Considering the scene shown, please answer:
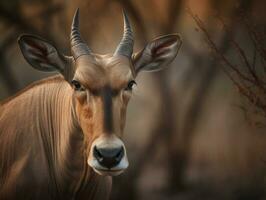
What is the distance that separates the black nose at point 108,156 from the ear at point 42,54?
91 cm

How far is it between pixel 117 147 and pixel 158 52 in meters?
1.27

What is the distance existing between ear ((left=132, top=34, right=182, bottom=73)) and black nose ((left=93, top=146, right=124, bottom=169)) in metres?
1.01

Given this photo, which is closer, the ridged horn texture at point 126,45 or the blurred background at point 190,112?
the ridged horn texture at point 126,45

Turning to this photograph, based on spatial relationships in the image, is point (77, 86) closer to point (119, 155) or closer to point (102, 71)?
point (102, 71)

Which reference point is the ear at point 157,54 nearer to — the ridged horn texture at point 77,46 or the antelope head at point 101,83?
the antelope head at point 101,83

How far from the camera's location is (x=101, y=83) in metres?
6.47

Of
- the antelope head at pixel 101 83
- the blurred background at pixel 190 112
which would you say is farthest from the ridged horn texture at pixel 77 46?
the blurred background at pixel 190 112

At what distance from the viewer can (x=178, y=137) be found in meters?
8.82

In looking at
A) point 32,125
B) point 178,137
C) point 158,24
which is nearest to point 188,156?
point 178,137

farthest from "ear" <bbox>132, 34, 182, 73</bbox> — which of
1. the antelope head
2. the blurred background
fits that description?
the blurred background

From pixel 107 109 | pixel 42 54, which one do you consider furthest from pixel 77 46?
pixel 107 109

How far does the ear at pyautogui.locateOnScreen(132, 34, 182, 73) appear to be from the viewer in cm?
699

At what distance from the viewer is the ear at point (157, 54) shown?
6.99m

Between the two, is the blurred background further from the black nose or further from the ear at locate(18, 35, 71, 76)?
the black nose
